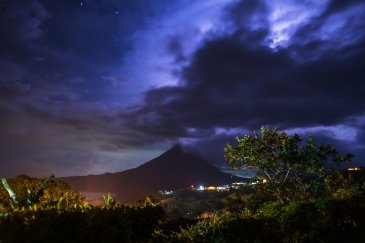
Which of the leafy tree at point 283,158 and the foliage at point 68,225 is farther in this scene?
the leafy tree at point 283,158

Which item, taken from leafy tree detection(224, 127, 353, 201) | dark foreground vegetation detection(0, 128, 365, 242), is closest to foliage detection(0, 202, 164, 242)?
dark foreground vegetation detection(0, 128, 365, 242)

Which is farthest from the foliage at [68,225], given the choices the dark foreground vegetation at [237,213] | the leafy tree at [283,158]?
the leafy tree at [283,158]

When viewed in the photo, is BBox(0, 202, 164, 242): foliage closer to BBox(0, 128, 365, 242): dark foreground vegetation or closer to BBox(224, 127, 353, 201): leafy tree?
BBox(0, 128, 365, 242): dark foreground vegetation

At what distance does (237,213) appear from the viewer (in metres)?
18.8

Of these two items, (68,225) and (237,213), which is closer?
(68,225)

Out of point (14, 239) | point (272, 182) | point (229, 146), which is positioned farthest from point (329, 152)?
point (14, 239)

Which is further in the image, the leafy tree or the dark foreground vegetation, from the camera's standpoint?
the leafy tree

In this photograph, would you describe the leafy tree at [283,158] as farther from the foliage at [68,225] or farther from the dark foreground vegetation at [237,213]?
the foliage at [68,225]

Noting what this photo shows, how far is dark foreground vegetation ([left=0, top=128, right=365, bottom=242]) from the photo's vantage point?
7734 mm

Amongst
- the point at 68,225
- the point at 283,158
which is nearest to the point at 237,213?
the point at 283,158

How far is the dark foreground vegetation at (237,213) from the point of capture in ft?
25.4

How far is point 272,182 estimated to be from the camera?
2159cm

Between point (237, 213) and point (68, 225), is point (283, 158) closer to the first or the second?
point (237, 213)

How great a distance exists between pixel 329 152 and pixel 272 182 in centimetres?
340
